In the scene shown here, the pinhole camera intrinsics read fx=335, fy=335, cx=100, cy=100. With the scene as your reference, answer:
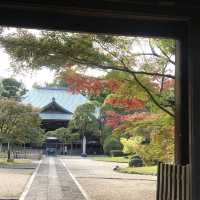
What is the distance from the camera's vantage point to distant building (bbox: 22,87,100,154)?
10.8ft

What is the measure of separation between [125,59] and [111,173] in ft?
4.14

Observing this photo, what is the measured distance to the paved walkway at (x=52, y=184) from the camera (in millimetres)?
3420

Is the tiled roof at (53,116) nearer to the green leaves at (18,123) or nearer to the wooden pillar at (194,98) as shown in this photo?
the green leaves at (18,123)

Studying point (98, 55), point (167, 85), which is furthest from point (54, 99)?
point (167, 85)

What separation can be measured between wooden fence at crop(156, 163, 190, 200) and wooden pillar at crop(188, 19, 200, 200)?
9 cm

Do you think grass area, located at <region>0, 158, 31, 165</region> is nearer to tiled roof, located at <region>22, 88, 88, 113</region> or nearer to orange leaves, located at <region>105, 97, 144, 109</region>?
tiled roof, located at <region>22, 88, 88, 113</region>

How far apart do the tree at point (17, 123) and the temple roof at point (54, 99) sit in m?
→ 0.09

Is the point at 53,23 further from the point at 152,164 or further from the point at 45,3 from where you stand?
the point at 152,164

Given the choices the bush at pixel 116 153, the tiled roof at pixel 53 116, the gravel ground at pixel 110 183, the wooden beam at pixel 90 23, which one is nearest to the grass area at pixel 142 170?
the gravel ground at pixel 110 183

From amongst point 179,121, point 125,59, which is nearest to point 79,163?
point 125,59

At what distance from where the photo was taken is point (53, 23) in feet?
6.99

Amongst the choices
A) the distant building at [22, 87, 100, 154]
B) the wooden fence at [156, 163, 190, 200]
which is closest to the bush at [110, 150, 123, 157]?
the distant building at [22, 87, 100, 154]

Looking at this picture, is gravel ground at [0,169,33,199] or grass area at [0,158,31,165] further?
gravel ground at [0,169,33,199]

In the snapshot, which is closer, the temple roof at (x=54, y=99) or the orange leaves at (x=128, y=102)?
the temple roof at (x=54, y=99)
